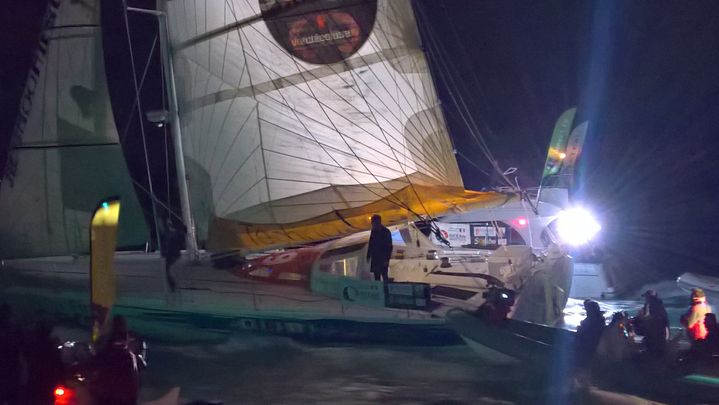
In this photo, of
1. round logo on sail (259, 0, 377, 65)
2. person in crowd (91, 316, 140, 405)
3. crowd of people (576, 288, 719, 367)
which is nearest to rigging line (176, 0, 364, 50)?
round logo on sail (259, 0, 377, 65)

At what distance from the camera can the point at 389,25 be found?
9680mm

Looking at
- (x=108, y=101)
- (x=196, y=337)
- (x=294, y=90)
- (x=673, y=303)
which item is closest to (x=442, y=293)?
(x=196, y=337)

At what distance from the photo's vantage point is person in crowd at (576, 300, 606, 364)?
7.25 metres

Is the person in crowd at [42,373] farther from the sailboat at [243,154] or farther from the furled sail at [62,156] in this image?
the furled sail at [62,156]

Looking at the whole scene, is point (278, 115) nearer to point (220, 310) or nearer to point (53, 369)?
point (220, 310)

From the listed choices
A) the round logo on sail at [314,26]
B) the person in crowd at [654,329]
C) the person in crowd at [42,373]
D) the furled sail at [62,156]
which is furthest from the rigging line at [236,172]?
the person in crowd at [654,329]

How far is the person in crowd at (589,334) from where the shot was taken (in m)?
7.25

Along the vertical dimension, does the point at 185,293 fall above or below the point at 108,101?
below

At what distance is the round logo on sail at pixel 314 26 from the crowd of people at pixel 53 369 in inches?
189

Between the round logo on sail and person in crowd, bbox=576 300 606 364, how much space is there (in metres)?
A: 4.36

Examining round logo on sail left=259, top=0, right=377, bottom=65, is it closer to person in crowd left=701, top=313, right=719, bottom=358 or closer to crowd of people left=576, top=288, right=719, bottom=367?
crowd of people left=576, top=288, right=719, bottom=367

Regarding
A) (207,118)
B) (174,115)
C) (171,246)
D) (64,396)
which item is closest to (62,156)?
(174,115)

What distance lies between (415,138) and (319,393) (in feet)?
13.9

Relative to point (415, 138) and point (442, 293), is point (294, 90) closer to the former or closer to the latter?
point (415, 138)
